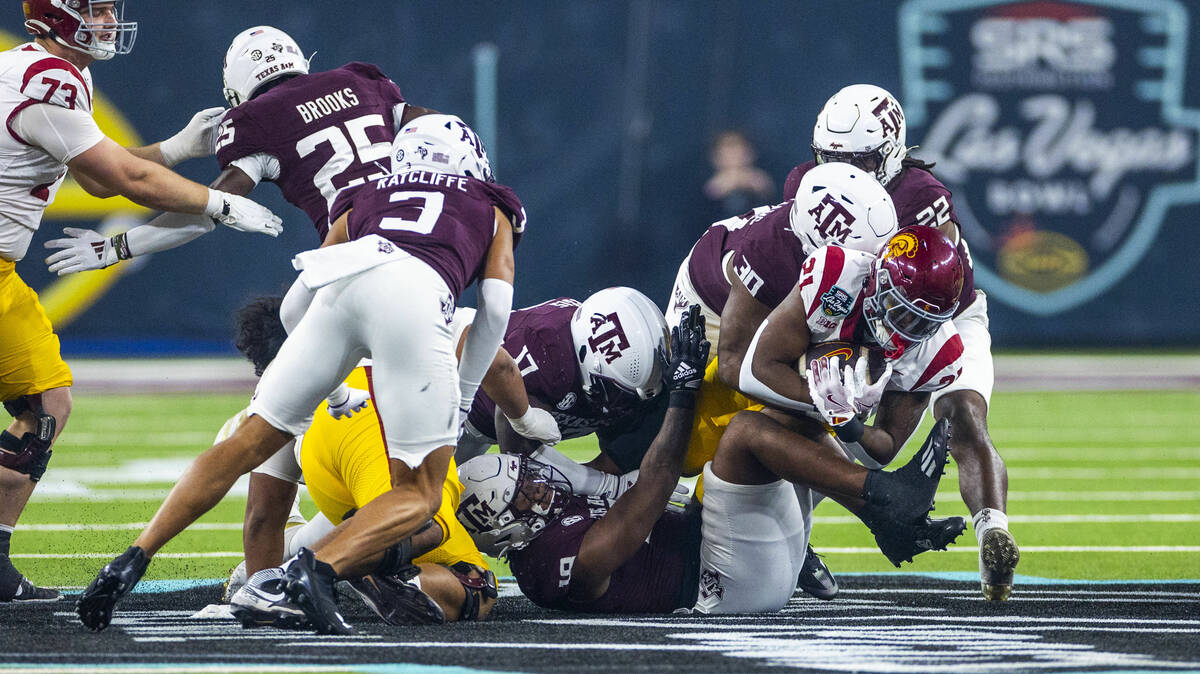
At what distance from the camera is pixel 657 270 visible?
1365 centimetres

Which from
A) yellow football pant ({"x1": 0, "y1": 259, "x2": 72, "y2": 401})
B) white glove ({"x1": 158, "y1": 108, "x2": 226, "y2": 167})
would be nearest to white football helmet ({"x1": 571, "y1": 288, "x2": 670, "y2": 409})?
white glove ({"x1": 158, "y1": 108, "x2": 226, "y2": 167})

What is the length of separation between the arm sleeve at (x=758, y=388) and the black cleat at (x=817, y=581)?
65 centimetres

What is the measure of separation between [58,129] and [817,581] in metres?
2.64

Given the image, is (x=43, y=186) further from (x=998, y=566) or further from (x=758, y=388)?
(x=998, y=566)

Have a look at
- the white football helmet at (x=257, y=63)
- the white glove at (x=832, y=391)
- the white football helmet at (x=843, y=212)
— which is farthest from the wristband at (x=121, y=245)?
the white glove at (x=832, y=391)

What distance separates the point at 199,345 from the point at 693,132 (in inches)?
172

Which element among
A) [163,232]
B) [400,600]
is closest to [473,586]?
[400,600]

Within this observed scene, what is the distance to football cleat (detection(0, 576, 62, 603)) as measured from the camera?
→ 487 centimetres

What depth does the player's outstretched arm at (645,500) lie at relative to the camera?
4.58m

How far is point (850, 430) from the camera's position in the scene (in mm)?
4680

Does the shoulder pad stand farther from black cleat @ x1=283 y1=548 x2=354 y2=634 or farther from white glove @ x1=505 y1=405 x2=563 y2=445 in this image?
black cleat @ x1=283 y1=548 x2=354 y2=634

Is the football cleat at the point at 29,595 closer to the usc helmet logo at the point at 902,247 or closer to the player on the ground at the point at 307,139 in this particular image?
the player on the ground at the point at 307,139

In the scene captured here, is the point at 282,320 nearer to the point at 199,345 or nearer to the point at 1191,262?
the point at 199,345

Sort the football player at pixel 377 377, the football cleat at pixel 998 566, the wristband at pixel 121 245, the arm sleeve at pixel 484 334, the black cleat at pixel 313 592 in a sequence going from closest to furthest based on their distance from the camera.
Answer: the black cleat at pixel 313 592, the football player at pixel 377 377, the arm sleeve at pixel 484 334, the football cleat at pixel 998 566, the wristband at pixel 121 245
